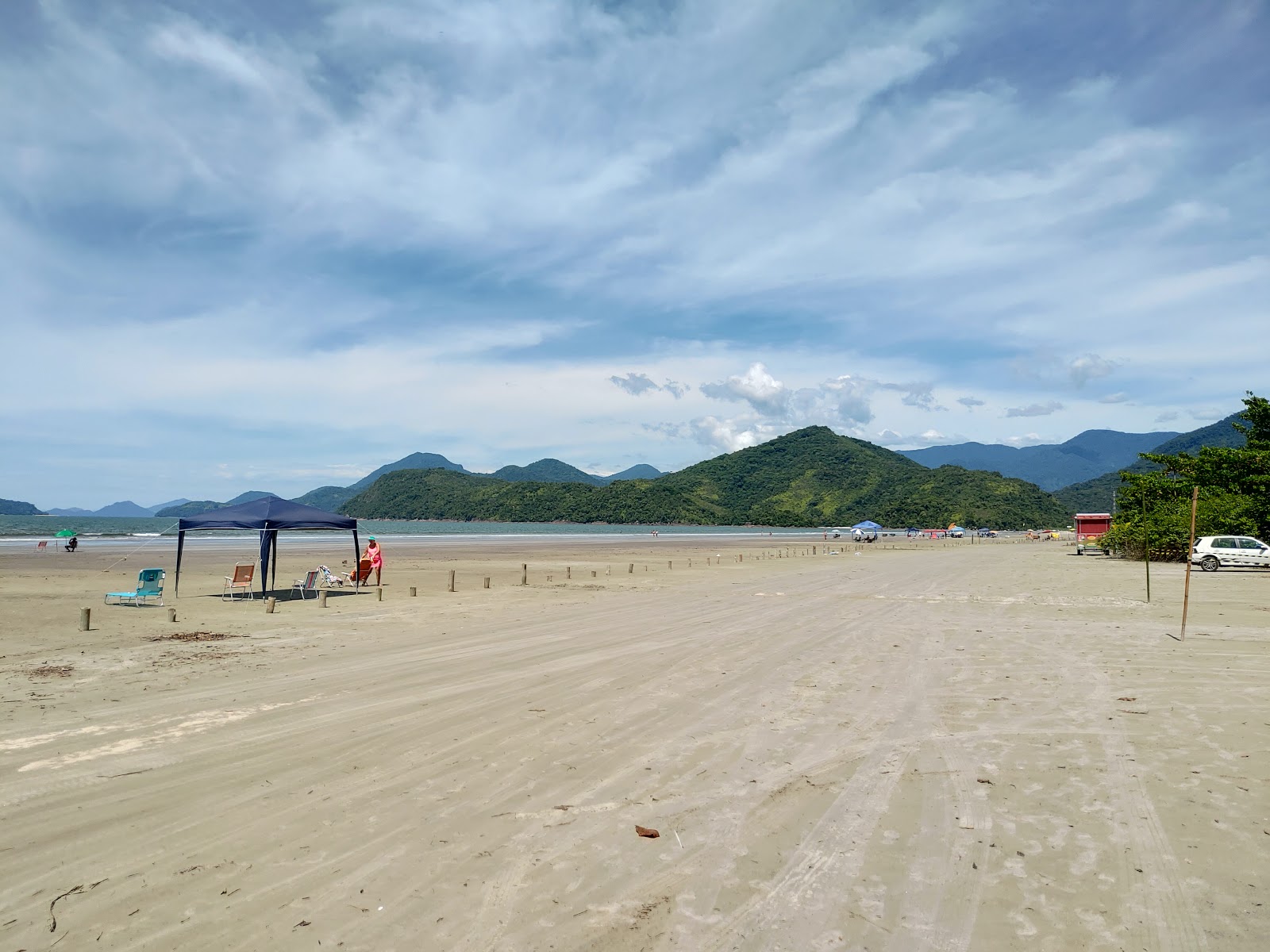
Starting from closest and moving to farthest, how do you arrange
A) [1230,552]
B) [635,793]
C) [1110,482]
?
[635,793]
[1230,552]
[1110,482]

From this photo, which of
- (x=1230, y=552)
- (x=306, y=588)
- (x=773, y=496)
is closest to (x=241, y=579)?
(x=306, y=588)

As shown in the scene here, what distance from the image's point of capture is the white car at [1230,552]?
2595 cm

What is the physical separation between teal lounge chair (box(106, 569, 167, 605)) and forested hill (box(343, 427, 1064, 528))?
11305 cm

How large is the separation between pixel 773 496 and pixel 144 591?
14380cm

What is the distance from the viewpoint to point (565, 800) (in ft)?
15.3

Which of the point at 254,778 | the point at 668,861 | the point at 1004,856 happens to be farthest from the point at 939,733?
the point at 254,778

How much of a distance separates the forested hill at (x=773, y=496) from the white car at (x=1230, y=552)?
88.6 m

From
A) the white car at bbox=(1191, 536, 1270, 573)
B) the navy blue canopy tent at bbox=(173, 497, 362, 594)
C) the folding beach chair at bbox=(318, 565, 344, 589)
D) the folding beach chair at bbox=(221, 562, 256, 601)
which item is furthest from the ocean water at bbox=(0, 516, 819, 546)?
the white car at bbox=(1191, 536, 1270, 573)

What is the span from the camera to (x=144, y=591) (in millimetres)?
15148

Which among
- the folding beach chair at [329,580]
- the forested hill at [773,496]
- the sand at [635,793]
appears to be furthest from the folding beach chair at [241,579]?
the forested hill at [773,496]

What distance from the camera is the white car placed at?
85.1 feet

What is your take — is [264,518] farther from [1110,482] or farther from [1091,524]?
[1110,482]

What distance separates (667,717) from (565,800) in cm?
213

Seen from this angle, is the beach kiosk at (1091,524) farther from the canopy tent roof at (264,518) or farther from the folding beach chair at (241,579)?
the folding beach chair at (241,579)
